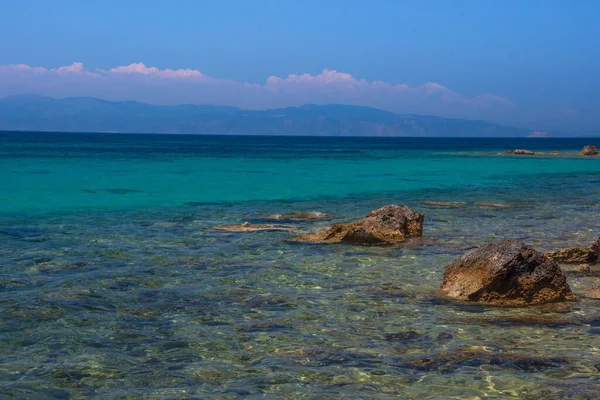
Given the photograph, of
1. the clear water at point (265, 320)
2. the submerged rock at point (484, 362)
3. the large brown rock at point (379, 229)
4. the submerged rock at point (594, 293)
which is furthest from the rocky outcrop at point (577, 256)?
the submerged rock at point (484, 362)

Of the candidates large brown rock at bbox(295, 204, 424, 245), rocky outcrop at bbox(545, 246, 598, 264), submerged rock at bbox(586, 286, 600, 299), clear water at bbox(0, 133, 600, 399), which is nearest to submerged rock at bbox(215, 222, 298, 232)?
clear water at bbox(0, 133, 600, 399)

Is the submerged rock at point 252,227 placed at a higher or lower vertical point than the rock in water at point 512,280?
lower

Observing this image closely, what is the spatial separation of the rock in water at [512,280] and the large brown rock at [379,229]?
20.2 ft

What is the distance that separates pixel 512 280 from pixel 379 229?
283 inches

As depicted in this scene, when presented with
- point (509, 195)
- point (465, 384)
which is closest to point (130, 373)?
point (465, 384)

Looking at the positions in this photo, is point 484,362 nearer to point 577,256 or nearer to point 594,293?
Answer: point 594,293

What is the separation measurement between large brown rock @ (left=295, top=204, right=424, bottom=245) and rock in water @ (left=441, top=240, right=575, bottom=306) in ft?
20.2

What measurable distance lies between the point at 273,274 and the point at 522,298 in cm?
513

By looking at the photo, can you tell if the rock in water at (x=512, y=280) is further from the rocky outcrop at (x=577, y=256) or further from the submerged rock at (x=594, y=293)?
the rocky outcrop at (x=577, y=256)

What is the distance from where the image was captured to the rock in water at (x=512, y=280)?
12.4 meters

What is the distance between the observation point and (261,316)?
11.3 m

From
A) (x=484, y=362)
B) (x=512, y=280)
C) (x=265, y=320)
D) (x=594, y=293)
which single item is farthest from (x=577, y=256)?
(x=265, y=320)

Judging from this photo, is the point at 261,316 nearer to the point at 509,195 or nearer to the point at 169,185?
the point at 509,195

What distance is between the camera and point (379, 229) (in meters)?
19.4
